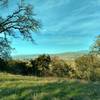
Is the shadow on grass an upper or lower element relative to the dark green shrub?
lower

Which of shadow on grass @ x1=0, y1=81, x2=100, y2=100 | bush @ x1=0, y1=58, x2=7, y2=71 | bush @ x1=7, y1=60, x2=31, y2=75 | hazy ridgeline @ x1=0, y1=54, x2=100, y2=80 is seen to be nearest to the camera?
shadow on grass @ x1=0, y1=81, x2=100, y2=100

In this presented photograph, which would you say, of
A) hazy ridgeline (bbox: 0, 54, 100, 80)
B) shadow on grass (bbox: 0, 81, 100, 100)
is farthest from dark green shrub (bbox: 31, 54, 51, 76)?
shadow on grass (bbox: 0, 81, 100, 100)

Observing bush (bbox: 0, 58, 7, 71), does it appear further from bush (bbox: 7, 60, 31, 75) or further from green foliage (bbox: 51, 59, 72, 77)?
green foliage (bbox: 51, 59, 72, 77)

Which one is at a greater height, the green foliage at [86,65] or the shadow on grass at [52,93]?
the green foliage at [86,65]

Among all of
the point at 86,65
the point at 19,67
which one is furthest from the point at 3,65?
the point at 86,65

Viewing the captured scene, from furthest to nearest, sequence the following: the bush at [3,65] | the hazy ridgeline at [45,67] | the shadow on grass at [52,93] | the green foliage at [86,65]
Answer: the green foliage at [86,65] → the hazy ridgeline at [45,67] → the bush at [3,65] → the shadow on grass at [52,93]

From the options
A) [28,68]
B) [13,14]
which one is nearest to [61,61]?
[28,68]

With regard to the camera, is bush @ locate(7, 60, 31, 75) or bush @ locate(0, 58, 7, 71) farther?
bush @ locate(7, 60, 31, 75)

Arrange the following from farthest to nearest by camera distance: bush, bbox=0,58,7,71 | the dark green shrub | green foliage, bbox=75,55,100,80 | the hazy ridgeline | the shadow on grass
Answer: green foliage, bbox=75,55,100,80, the dark green shrub, the hazy ridgeline, bush, bbox=0,58,7,71, the shadow on grass

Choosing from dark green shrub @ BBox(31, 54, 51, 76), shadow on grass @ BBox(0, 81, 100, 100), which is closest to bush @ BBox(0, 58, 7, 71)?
dark green shrub @ BBox(31, 54, 51, 76)

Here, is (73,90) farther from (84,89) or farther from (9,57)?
(9,57)

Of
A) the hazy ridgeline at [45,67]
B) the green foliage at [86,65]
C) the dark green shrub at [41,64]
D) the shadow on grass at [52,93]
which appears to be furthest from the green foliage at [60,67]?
the shadow on grass at [52,93]

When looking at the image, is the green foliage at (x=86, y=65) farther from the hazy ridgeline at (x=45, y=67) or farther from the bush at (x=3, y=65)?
the bush at (x=3, y=65)

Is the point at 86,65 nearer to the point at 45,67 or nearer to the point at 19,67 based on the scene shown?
the point at 45,67
